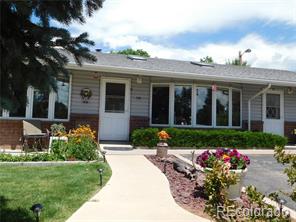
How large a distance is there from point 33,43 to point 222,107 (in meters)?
12.6

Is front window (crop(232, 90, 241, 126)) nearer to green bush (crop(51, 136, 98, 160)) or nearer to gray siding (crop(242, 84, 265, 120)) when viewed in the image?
gray siding (crop(242, 84, 265, 120))

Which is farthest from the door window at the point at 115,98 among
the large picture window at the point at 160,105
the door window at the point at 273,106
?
the door window at the point at 273,106

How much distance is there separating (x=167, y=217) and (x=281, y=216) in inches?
85.7

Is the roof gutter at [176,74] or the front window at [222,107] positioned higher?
the roof gutter at [176,74]

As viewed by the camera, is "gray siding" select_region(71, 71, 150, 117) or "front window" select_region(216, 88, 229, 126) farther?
"front window" select_region(216, 88, 229, 126)

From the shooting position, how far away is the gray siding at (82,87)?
536 inches

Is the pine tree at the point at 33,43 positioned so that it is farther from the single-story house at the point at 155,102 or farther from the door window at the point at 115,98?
the door window at the point at 115,98

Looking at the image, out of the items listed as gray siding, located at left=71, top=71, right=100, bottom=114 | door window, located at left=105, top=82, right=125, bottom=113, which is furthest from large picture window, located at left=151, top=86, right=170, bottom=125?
gray siding, located at left=71, top=71, right=100, bottom=114

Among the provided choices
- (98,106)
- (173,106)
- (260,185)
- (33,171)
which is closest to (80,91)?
(98,106)

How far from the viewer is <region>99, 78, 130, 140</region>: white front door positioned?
14.0 meters

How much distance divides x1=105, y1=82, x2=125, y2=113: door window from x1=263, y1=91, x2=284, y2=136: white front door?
6692 millimetres

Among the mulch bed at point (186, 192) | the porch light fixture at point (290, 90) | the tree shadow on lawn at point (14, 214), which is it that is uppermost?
the porch light fixture at point (290, 90)

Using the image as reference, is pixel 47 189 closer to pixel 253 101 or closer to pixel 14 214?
pixel 14 214

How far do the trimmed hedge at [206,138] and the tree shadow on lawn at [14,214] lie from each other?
767 centimetres
